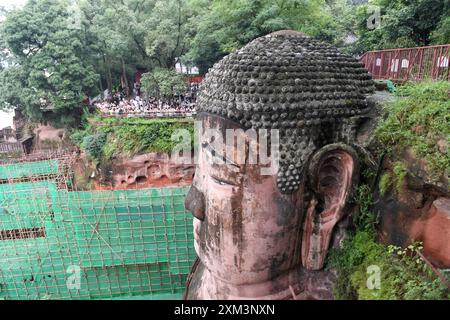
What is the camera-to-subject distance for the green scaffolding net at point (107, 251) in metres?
11.3

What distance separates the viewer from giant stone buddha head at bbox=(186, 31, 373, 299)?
4418 mm

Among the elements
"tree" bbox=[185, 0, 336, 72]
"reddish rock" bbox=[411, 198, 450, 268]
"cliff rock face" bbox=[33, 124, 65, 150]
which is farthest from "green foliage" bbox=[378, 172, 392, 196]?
"cliff rock face" bbox=[33, 124, 65, 150]

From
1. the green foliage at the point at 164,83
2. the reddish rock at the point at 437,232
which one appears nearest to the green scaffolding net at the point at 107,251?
the reddish rock at the point at 437,232

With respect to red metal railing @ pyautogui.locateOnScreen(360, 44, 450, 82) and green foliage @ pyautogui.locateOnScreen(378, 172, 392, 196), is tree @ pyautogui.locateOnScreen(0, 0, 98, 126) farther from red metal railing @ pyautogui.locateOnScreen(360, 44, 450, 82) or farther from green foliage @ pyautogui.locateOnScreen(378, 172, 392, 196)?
green foliage @ pyautogui.locateOnScreen(378, 172, 392, 196)

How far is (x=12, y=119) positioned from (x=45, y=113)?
657 centimetres

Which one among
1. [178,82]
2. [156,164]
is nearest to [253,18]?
[178,82]

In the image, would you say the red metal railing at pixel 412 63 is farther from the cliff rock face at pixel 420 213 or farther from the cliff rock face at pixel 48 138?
the cliff rock face at pixel 48 138

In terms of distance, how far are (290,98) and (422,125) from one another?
1596 mm

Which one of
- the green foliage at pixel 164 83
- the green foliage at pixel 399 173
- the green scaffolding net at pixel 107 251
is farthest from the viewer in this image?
the green foliage at pixel 164 83

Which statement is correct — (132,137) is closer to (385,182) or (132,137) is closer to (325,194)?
(325,194)

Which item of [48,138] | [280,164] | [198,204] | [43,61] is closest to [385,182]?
[280,164]

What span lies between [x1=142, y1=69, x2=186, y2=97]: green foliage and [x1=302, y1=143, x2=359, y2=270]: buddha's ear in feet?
62.5

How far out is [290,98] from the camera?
4.35m

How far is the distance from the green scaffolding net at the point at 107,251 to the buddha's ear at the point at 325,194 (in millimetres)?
6993
